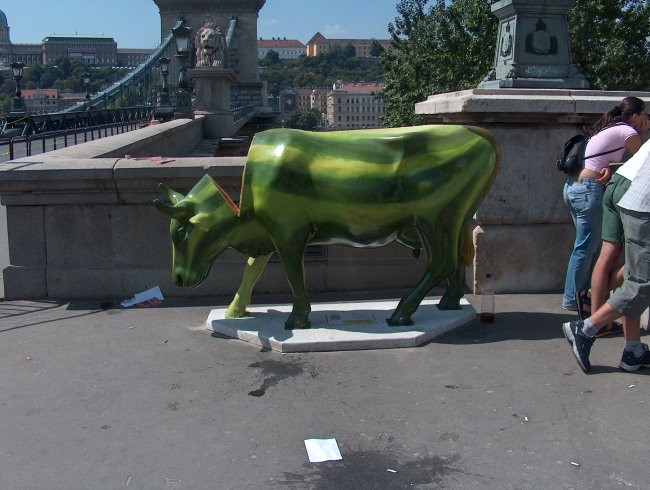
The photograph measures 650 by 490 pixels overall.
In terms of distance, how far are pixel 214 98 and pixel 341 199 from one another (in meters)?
21.2

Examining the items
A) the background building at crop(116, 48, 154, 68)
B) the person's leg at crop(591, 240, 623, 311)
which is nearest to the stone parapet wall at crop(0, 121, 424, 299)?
the person's leg at crop(591, 240, 623, 311)

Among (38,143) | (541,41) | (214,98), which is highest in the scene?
(541,41)

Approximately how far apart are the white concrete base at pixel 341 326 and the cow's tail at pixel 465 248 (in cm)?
38

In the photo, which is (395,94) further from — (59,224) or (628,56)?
(59,224)

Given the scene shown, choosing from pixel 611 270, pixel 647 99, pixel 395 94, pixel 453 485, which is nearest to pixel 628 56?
pixel 395 94

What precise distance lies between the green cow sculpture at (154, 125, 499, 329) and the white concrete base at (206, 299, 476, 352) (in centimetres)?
17

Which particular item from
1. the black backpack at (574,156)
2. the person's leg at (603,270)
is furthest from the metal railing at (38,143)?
the person's leg at (603,270)

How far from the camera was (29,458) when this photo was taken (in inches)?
128

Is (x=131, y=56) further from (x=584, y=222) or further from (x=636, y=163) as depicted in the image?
(x=636, y=163)

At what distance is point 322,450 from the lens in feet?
10.8

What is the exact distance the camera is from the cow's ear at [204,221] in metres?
4.65

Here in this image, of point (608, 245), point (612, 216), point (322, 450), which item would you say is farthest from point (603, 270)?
point (322, 450)

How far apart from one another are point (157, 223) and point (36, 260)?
1025 mm

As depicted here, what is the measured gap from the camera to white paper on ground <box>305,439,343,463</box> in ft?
→ 10.6
